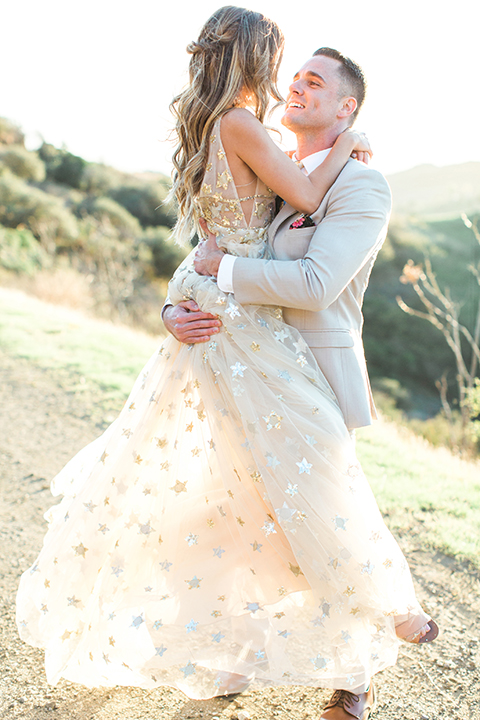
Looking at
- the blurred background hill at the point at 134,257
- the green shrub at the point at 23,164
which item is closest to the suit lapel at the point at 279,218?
the blurred background hill at the point at 134,257

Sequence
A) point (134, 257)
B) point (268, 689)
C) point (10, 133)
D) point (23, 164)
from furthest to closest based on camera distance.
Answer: point (10, 133)
point (23, 164)
point (134, 257)
point (268, 689)

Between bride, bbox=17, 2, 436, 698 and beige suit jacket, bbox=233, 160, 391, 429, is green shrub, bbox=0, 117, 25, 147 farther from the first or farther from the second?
beige suit jacket, bbox=233, 160, 391, 429

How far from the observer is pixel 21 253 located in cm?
1861

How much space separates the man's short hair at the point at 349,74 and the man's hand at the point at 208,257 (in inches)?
32.5

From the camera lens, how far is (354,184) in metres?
2.03

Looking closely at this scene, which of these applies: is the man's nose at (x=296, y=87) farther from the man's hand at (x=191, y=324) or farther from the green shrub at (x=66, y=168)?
the green shrub at (x=66, y=168)

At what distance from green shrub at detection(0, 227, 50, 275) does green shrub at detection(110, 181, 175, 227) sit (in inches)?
352

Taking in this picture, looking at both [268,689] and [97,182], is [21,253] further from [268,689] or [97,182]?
[268,689]

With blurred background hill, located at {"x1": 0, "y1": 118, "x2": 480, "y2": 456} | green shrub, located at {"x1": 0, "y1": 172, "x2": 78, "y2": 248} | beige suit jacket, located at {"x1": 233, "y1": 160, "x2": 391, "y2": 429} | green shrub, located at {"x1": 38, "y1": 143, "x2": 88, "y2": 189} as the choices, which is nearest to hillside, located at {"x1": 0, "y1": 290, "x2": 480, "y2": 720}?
beige suit jacket, located at {"x1": 233, "y1": 160, "x2": 391, "y2": 429}

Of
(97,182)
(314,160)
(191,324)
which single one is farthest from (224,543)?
(97,182)

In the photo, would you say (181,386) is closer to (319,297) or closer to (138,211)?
(319,297)

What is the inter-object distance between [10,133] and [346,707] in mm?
35572

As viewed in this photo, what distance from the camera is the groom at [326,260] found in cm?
196

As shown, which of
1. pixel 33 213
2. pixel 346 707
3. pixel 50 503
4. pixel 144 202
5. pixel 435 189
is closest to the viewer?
pixel 346 707
